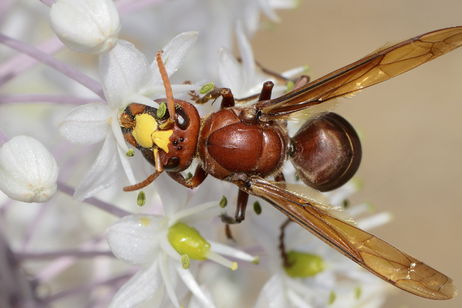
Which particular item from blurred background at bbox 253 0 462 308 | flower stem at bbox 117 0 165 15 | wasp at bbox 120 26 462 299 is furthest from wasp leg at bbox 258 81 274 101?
blurred background at bbox 253 0 462 308

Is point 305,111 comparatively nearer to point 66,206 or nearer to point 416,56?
point 416,56

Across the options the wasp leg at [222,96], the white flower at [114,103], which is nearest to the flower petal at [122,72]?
the white flower at [114,103]

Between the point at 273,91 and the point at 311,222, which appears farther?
the point at 273,91

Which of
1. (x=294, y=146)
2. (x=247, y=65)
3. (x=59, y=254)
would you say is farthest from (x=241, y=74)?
(x=59, y=254)

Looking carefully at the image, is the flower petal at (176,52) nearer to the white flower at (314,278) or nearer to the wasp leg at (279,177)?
the wasp leg at (279,177)

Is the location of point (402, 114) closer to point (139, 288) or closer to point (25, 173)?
point (139, 288)

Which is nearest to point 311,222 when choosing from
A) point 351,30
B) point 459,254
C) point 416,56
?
point 416,56
